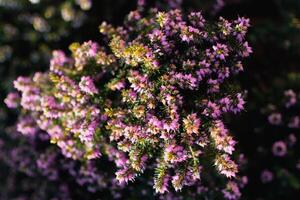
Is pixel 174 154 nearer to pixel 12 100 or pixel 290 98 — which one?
pixel 290 98

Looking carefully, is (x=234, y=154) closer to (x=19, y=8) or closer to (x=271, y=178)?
(x=271, y=178)

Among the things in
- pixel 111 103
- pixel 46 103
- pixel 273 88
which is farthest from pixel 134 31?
pixel 273 88

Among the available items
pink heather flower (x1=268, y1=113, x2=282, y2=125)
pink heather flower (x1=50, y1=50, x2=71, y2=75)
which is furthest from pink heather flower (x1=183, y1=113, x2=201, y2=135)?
pink heather flower (x1=268, y1=113, x2=282, y2=125)

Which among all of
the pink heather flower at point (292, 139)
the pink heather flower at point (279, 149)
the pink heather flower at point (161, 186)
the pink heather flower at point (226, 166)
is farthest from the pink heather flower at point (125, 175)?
the pink heather flower at point (292, 139)

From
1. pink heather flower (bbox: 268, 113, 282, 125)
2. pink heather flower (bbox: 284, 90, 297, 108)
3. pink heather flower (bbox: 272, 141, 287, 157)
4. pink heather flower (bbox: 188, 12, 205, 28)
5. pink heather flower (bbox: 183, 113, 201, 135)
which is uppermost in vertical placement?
pink heather flower (bbox: 188, 12, 205, 28)

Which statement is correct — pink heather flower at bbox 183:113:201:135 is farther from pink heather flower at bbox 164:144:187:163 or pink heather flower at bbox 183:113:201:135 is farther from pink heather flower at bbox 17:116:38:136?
pink heather flower at bbox 17:116:38:136

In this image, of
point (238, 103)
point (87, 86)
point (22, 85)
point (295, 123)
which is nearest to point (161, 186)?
point (238, 103)
